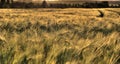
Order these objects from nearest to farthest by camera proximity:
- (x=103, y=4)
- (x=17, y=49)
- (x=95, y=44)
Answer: (x=17, y=49)
(x=95, y=44)
(x=103, y=4)

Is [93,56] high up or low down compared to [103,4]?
up

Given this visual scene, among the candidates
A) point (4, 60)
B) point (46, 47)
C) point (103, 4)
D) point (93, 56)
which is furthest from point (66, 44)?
point (103, 4)

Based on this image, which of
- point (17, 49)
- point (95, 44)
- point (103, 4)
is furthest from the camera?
point (103, 4)

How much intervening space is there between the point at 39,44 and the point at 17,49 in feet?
0.70

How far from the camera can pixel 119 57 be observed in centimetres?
244

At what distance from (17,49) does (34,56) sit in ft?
0.69

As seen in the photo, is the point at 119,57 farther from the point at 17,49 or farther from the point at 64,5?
the point at 64,5

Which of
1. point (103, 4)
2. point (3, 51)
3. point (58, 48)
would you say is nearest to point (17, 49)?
point (3, 51)

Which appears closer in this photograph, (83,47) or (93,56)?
(93,56)

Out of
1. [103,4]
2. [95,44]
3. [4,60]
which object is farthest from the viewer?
[103,4]

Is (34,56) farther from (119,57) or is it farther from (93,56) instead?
(119,57)

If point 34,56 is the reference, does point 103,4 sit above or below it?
→ below

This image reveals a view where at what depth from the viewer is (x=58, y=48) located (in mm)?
2449

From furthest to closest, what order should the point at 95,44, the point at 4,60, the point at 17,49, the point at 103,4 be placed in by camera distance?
the point at 103,4
the point at 95,44
the point at 17,49
the point at 4,60
